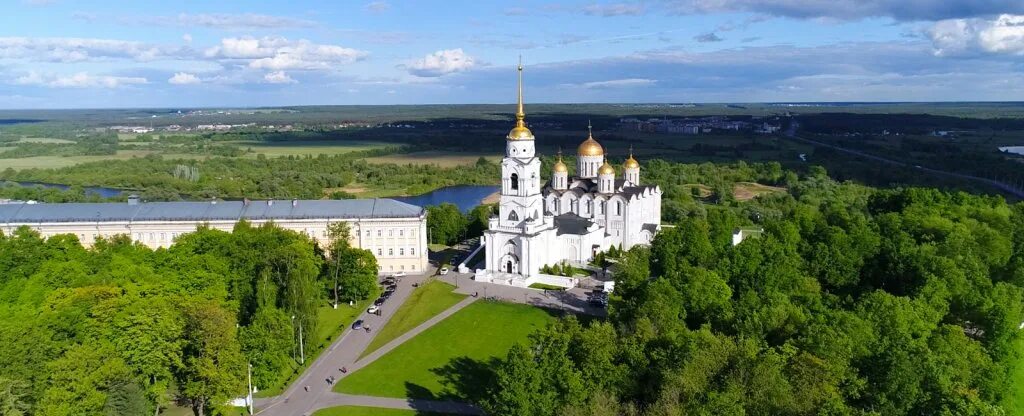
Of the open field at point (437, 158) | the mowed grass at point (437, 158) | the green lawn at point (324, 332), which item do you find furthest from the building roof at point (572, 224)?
the open field at point (437, 158)

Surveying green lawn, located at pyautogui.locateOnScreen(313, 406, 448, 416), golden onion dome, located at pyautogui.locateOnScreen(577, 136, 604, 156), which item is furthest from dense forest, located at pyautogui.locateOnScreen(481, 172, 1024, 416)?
golden onion dome, located at pyautogui.locateOnScreen(577, 136, 604, 156)

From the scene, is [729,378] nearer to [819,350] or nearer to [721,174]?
[819,350]

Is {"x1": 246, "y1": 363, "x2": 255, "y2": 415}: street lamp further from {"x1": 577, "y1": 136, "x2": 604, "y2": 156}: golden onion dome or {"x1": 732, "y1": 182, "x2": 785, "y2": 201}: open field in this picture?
{"x1": 732, "y1": 182, "x2": 785, "y2": 201}: open field

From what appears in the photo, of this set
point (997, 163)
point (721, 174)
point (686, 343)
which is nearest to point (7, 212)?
point (686, 343)

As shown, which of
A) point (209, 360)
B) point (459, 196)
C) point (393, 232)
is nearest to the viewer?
point (209, 360)

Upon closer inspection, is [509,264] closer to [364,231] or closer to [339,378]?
[364,231]

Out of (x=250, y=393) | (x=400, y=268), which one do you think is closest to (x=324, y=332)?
(x=250, y=393)

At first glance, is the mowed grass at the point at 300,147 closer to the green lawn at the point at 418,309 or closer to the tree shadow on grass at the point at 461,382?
the green lawn at the point at 418,309
